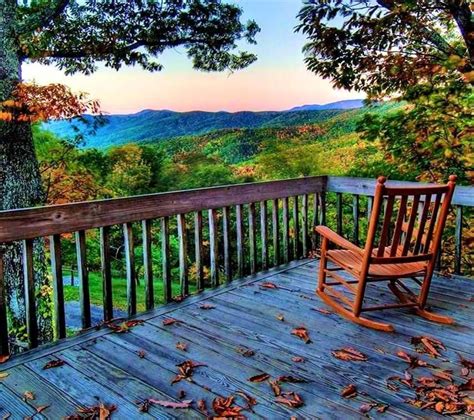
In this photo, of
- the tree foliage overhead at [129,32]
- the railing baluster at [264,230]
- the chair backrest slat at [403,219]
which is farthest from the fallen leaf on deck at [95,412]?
the tree foliage overhead at [129,32]

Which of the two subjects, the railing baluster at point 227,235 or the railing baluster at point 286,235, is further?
the railing baluster at point 286,235

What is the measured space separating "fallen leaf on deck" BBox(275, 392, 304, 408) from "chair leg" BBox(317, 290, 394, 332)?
911mm

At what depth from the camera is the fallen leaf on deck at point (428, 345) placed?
236 centimetres

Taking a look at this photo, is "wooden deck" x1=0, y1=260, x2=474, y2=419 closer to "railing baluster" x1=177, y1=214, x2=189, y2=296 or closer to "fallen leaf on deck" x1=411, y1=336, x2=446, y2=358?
"fallen leaf on deck" x1=411, y1=336, x2=446, y2=358

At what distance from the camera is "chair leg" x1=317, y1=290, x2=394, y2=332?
2637 mm

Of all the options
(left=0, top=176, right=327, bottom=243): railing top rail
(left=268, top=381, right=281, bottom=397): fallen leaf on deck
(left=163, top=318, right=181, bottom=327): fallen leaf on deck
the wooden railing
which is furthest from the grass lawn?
(left=268, top=381, right=281, bottom=397): fallen leaf on deck

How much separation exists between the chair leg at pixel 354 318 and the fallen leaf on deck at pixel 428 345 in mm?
173

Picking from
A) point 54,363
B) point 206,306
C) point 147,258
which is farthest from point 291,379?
point 147,258

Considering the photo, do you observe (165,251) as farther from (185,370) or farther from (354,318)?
(354,318)

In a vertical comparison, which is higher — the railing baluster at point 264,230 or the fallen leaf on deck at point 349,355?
the railing baluster at point 264,230

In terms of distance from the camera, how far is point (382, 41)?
4867 mm

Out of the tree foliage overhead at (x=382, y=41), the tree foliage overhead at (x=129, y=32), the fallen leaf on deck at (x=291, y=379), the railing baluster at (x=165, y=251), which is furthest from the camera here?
the tree foliage overhead at (x=129, y=32)

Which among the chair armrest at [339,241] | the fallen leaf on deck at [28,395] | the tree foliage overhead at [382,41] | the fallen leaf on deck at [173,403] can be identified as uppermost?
the tree foliage overhead at [382,41]

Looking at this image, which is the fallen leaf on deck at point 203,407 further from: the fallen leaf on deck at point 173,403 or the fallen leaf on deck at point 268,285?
the fallen leaf on deck at point 268,285
